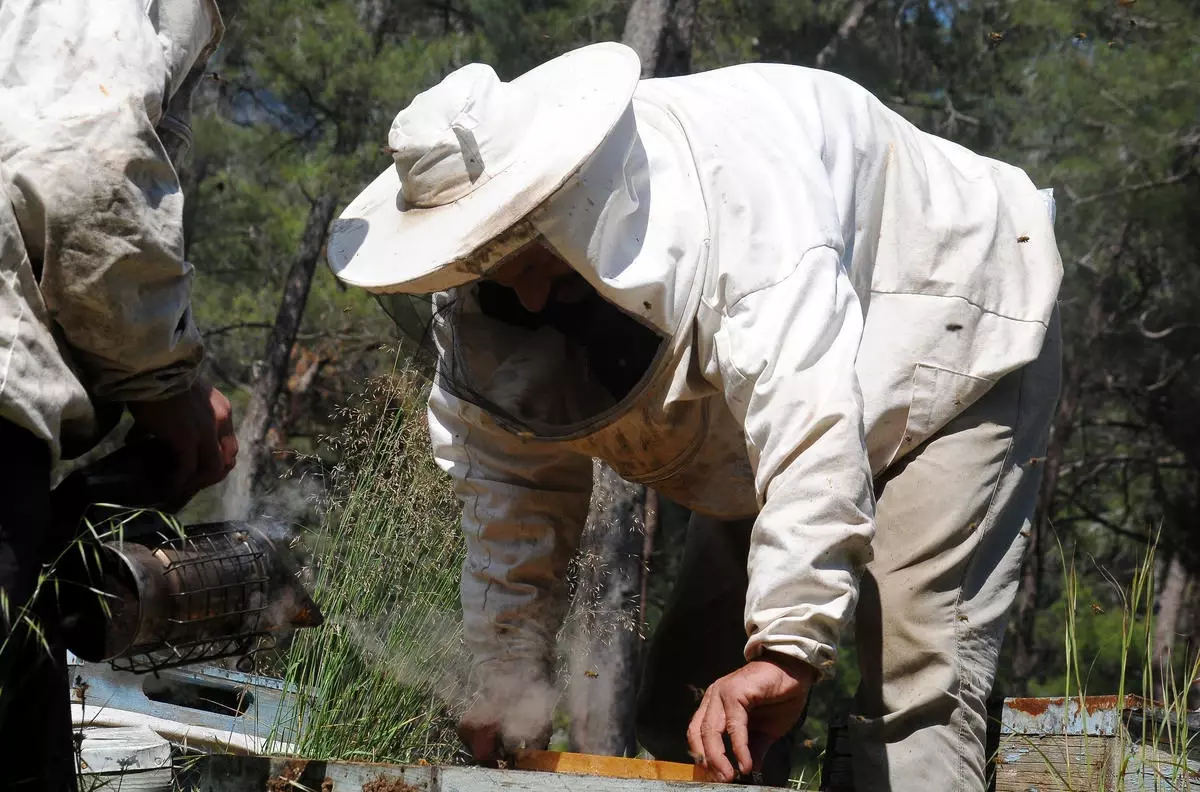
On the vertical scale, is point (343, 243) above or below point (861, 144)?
below

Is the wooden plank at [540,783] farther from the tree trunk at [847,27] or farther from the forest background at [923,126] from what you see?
the tree trunk at [847,27]

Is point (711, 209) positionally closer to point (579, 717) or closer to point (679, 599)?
point (679, 599)

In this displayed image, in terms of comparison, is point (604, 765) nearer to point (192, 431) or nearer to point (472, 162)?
point (192, 431)

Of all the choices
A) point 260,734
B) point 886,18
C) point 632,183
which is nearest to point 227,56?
point 886,18

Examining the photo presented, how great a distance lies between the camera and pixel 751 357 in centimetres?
257

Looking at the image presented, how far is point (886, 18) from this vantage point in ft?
45.8

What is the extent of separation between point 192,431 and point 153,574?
32cm

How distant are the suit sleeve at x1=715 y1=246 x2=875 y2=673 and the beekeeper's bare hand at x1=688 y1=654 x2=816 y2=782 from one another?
0.14 feet

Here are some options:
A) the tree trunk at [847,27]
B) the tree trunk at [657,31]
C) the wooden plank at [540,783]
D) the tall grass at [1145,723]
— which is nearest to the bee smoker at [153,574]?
the wooden plank at [540,783]

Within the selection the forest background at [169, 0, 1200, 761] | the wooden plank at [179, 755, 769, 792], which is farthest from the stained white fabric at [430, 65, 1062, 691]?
the forest background at [169, 0, 1200, 761]

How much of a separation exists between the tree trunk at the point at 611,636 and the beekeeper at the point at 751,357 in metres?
2.06

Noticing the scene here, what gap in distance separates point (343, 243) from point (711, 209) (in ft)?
2.46

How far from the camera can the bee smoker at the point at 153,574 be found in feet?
7.25

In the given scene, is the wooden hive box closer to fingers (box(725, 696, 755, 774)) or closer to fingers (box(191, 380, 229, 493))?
fingers (box(725, 696, 755, 774))
